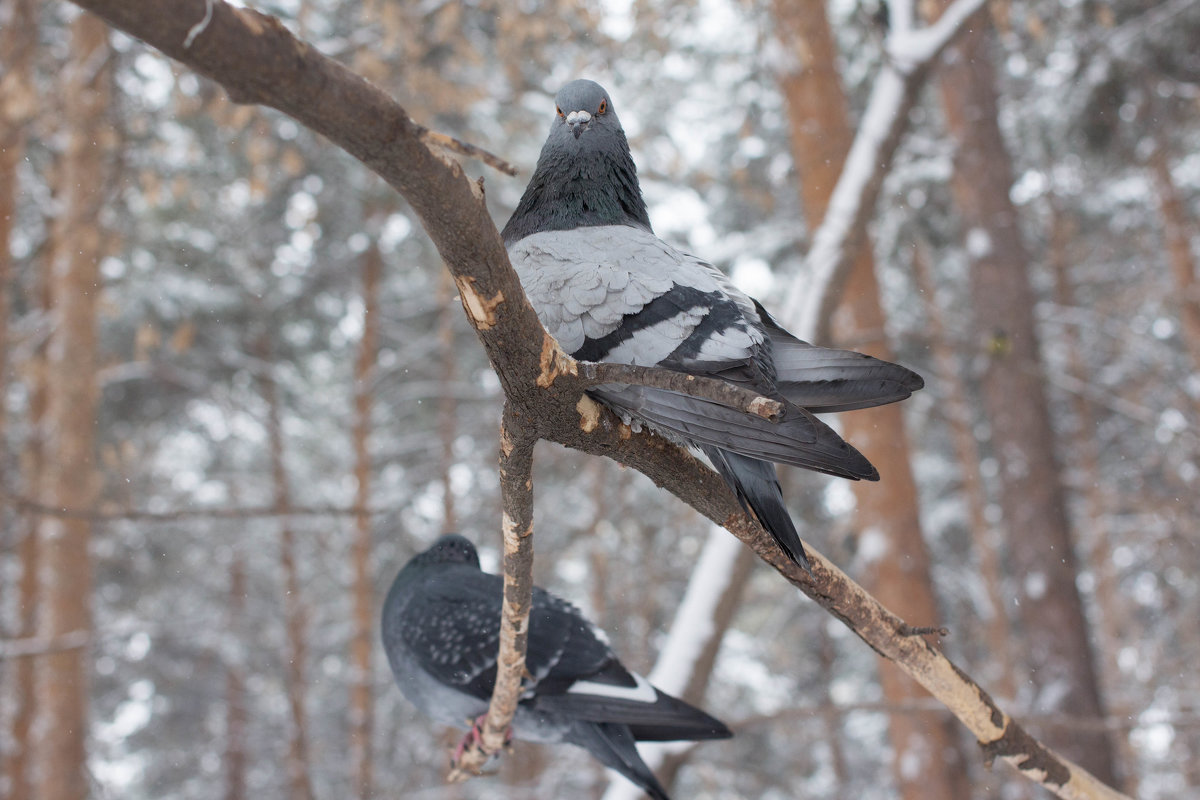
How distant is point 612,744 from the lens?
268 cm

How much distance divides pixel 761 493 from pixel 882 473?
4.18 meters

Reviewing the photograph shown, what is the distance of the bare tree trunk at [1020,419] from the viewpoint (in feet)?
20.1

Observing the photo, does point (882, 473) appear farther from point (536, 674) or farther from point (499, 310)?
point (499, 310)

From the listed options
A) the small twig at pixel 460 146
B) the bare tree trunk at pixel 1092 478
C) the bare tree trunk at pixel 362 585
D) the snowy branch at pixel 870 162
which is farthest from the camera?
the bare tree trunk at pixel 1092 478

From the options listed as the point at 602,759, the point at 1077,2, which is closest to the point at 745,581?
the point at 602,759

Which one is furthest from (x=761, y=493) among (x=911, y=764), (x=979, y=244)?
(x=979, y=244)

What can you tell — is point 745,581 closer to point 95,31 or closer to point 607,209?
point 607,209

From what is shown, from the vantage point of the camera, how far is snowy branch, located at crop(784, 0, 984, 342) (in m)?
3.69

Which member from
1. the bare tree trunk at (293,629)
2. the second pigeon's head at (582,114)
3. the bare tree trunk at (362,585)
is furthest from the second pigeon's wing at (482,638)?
the bare tree trunk at (293,629)

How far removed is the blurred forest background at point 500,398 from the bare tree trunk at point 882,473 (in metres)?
0.02

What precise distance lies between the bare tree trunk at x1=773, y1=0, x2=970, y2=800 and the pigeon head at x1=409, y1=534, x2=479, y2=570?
288cm

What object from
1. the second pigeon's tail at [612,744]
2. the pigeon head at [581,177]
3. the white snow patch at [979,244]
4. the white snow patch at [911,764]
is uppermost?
the white snow patch at [979,244]

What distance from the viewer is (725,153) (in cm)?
1047

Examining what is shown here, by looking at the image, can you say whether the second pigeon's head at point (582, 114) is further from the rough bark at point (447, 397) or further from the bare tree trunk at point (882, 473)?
the rough bark at point (447, 397)
